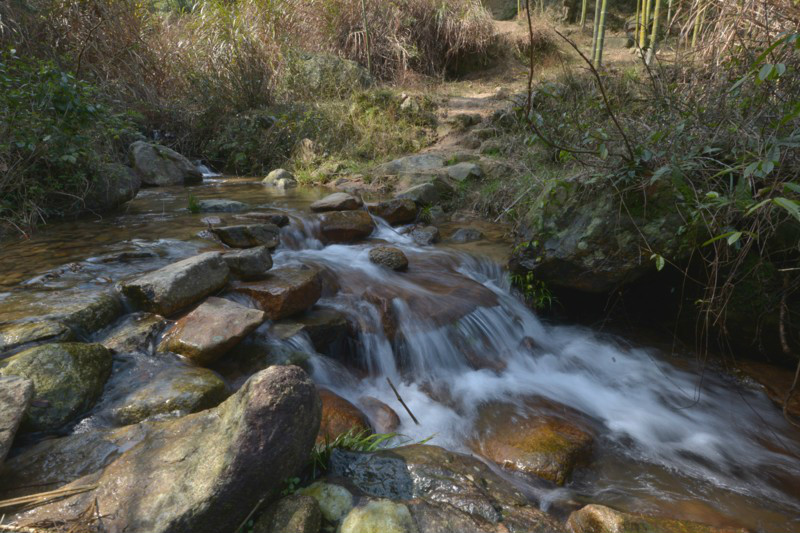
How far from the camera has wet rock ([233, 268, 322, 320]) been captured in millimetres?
3424

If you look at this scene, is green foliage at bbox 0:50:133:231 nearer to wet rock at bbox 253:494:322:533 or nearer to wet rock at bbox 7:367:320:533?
wet rock at bbox 7:367:320:533

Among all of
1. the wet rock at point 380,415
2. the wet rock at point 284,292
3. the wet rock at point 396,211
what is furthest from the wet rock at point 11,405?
the wet rock at point 396,211

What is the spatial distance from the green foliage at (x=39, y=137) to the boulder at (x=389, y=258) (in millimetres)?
3260

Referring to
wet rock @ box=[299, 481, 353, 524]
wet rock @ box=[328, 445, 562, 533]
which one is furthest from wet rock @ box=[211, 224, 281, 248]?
wet rock @ box=[299, 481, 353, 524]

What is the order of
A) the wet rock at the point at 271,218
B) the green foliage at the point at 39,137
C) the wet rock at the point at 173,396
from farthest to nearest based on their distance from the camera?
the wet rock at the point at 271,218
the green foliage at the point at 39,137
the wet rock at the point at 173,396

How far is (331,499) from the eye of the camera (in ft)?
5.89

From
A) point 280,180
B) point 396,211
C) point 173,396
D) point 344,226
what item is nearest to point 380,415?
point 173,396

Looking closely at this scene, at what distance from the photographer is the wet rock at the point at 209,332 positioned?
278cm

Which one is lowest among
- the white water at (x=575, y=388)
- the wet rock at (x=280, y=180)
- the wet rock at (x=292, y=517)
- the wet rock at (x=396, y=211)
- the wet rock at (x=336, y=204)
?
the white water at (x=575, y=388)

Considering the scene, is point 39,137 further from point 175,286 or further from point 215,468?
point 215,468

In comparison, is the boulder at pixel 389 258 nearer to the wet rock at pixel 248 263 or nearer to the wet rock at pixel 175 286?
the wet rock at pixel 248 263

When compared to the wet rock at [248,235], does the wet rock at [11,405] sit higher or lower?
higher

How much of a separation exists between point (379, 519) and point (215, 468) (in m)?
0.62

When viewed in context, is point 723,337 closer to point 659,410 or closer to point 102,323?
point 659,410
